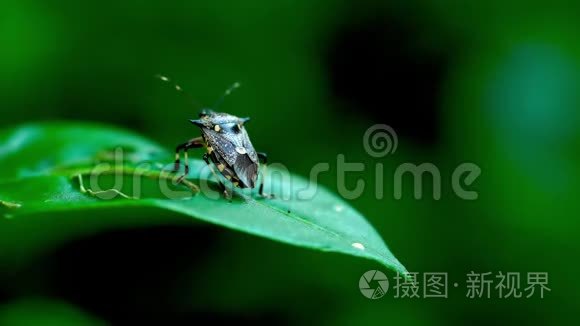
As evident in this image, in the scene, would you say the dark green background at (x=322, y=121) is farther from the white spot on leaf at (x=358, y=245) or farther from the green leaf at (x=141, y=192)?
the white spot on leaf at (x=358, y=245)

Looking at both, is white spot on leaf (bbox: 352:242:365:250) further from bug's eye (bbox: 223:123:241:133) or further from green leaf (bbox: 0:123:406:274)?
bug's eye (bbox: 223:123:241:133)

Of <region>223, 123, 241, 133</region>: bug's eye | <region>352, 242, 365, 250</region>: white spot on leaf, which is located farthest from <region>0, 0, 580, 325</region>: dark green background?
<region>352, 242, 365, 250</region>: white spot on leaf

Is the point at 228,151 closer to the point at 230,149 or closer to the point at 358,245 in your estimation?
the point at 230,149

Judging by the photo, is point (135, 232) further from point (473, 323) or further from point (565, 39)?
point (565, 39)

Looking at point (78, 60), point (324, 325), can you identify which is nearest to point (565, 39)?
point (324, 325)

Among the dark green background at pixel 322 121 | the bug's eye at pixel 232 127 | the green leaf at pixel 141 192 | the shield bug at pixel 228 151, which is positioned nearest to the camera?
the green leaf at pixel 141 192

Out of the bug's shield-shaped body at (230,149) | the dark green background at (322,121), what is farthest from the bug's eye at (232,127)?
the dark green background at (322,121)

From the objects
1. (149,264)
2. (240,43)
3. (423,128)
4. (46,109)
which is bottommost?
(149,264)
